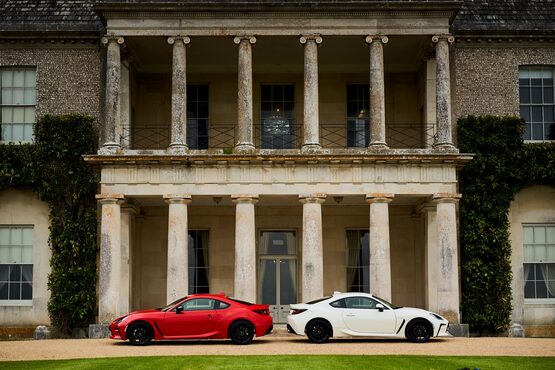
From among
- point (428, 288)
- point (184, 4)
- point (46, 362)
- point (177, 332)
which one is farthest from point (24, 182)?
point (428, 288)

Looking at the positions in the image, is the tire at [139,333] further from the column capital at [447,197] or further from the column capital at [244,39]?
the column capital at [447,197]

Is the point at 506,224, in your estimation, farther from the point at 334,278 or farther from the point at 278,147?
the point at 278,147

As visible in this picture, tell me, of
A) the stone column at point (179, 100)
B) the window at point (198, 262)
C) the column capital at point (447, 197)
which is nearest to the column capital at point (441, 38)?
the column capital at point (447, 197)

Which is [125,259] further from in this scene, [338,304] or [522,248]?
[522,248]

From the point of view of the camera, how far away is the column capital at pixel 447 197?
28.4 meters

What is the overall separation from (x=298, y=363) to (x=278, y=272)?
46.7 ft

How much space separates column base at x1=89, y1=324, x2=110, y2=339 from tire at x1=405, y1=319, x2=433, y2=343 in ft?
31.6

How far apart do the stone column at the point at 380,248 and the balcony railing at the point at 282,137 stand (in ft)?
14.7

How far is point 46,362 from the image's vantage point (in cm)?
1941

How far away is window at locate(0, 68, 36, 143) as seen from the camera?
102ft

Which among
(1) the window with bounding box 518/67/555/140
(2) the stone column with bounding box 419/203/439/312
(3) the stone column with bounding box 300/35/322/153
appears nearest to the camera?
(3) the stone column with bounding box 300/35/322/153

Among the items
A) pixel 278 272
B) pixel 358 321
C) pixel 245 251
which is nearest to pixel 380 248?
pixel 245 251

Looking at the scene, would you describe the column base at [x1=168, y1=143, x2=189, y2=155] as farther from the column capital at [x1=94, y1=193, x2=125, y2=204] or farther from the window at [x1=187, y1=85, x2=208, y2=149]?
the window at [x1=187, y1=85, x2=208, y2=149]

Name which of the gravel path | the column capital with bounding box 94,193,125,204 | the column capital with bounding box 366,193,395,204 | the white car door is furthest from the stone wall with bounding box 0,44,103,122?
the white car door
